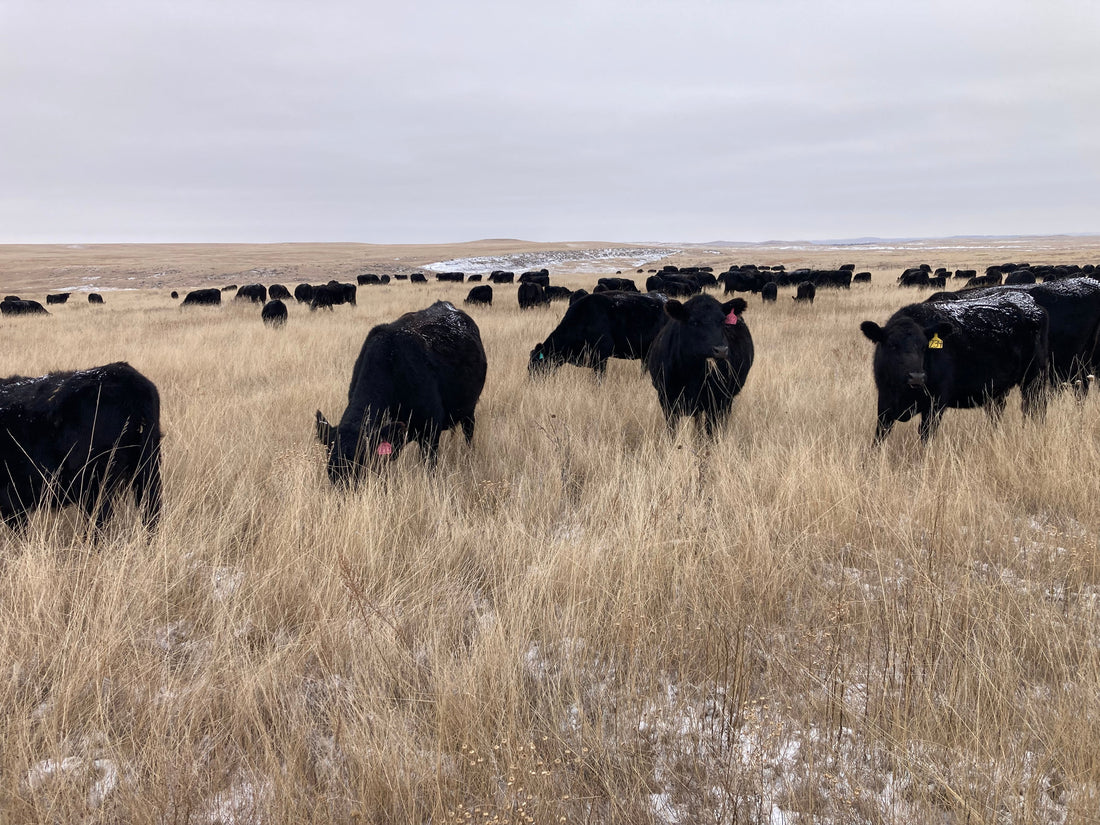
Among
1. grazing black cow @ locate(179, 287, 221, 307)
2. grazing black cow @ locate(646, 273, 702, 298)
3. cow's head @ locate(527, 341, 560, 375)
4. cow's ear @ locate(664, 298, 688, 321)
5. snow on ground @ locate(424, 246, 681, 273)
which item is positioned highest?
snow on ground @ locate(424, 246, 681, 273)

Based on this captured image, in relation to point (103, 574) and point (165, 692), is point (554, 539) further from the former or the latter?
point (103, 574)

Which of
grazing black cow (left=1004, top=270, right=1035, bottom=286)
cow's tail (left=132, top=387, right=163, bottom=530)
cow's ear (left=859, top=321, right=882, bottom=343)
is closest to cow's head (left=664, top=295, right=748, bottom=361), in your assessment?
cow's ear (left=859, top=321, right=882, bottom=343)

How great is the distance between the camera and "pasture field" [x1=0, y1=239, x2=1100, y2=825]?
198cm

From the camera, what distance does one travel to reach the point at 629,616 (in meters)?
2.84

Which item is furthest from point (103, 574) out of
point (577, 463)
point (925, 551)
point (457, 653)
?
point (925, 551)

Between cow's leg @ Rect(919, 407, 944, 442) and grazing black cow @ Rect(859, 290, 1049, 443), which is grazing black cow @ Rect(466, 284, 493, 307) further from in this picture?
cow's leg @ Rect(919, 407, 944, 442)

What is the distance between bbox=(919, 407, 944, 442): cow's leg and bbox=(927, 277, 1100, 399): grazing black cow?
83.8 inches

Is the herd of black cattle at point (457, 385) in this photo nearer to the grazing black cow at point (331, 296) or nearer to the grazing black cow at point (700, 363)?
the grazing black cow at point (700, 363)

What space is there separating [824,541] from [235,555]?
386 cm

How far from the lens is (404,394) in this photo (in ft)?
17.2

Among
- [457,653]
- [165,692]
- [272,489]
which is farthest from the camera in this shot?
[272,489]

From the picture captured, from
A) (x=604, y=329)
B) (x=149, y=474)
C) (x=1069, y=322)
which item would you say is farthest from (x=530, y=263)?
(x=149, y=474)

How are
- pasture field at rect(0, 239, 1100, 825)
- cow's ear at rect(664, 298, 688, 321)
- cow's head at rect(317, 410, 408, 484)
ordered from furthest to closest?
cow's ear at rect(664, 298, 688, 321), cow's head at rect(317, 410, 408, 484), pasture field at rect(0, 239, 1100, 825)

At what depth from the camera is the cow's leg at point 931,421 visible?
18.5ft
